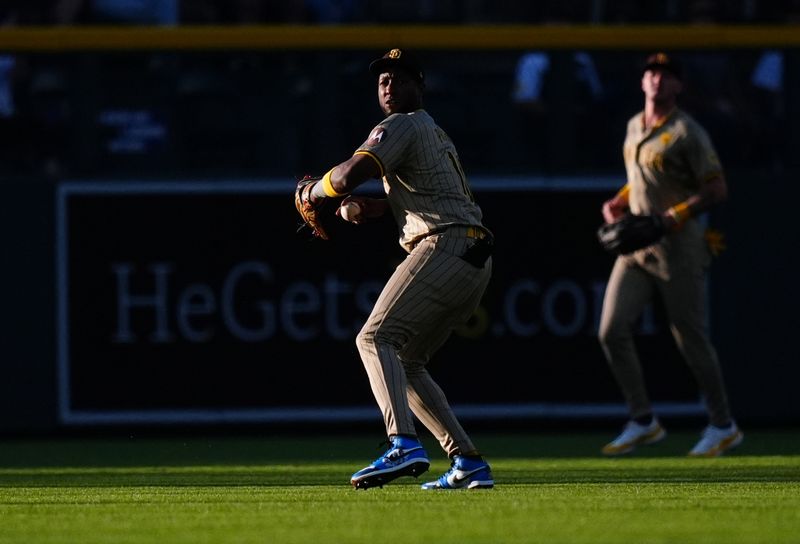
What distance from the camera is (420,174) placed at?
24.7 ft

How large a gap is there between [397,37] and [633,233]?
2555 millimetres

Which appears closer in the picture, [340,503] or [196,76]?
[340,503]

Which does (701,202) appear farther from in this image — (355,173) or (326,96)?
(355,173)

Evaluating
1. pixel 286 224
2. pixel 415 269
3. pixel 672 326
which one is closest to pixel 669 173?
pixel 672 326

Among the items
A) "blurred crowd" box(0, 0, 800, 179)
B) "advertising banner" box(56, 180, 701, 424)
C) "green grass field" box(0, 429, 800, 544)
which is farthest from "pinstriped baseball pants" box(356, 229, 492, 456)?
"blurred crowd" box(0, 0, 800, 179)

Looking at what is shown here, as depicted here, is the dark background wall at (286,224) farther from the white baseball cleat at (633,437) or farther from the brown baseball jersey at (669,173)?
the brown baseball jersey at (669,173)

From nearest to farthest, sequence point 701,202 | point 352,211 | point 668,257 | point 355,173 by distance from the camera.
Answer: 1. point 355,173
2. point 352,211
3. point 701,202
4. point 668,257

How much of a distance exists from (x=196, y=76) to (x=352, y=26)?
1100mm

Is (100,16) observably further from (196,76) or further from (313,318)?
(313,318)

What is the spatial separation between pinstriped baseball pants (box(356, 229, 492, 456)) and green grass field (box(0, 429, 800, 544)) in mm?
398

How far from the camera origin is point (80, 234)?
1160cm

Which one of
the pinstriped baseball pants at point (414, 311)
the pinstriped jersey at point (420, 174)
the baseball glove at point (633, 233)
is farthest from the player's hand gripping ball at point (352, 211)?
the baseball glove at point (633, 233)

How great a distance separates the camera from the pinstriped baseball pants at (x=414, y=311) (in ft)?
24.6

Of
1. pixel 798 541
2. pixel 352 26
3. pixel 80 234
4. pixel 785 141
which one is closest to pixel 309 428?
pixel 80 234
